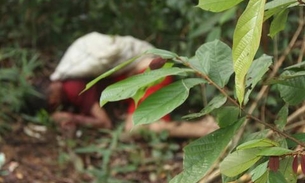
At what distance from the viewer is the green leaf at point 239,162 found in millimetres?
1143

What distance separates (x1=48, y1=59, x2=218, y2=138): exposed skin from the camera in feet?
13.4

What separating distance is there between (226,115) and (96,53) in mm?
2903

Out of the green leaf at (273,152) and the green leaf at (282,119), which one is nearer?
the green leaf at (273,152)

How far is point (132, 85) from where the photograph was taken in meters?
1.27

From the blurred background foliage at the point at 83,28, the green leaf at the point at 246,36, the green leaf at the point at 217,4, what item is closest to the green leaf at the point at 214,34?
the blurred background foliage at the point at 83,28

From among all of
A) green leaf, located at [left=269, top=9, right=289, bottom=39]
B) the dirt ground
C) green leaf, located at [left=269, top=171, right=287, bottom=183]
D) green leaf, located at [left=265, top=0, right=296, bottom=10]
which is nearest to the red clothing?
the dirt ground

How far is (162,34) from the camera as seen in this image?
435 centimetres

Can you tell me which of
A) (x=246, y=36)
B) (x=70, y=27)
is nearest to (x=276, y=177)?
(x=246, y=36)

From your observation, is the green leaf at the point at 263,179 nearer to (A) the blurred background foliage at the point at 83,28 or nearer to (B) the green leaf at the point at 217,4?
(B) the green leaf at the point at 217,4

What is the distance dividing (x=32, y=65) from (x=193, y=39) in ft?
3.71

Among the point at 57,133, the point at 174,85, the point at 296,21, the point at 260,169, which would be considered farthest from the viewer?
the point at 57,133

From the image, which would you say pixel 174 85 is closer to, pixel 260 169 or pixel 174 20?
pixel 260 169

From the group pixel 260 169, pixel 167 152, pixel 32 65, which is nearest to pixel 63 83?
pixel 32 65

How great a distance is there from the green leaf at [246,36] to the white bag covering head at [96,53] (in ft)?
10.5
